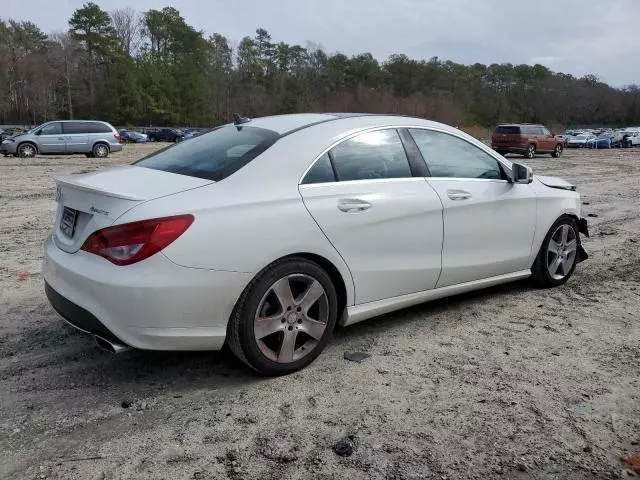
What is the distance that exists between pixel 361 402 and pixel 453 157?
2105 millimetres

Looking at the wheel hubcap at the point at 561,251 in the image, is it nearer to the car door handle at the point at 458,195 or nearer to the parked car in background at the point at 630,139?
the car door handle at the point at 458,195

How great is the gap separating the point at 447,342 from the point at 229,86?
10328 cm

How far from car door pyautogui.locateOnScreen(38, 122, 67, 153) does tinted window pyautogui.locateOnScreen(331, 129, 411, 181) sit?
2219 cm

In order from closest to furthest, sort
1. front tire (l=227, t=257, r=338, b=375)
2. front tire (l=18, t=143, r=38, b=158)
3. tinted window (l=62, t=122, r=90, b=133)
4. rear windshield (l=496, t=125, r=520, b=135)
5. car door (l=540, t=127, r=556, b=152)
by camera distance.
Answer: front tire (l=227, t=257, r=338, b=375)
front tire (l=18, t=143, r=38, b=158)
tinted window (l=62, t=122, r=90, b=133)
rear windshield (l=496, t=125, r=520, b=135)
car door (l=540, t=127, r=556, b=152)

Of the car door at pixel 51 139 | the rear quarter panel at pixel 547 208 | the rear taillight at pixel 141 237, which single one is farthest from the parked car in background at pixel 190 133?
the car door at pixel 51 139

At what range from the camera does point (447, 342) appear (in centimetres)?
401

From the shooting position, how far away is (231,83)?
102375 millimetres

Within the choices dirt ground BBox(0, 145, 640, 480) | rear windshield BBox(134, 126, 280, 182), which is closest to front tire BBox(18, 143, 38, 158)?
dirt ground BBox(0, 145, 640, 480)

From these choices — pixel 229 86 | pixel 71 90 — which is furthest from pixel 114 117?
pixel 229 86

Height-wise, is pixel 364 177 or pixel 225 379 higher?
pixel 364 177

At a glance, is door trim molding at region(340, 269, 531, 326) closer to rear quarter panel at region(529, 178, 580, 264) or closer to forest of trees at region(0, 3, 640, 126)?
rear quarter panel at region(529, 178, 580, 264)

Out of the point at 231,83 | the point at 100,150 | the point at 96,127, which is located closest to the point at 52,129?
the point at 96,127

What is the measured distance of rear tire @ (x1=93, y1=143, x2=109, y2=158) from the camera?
2366 centimetres

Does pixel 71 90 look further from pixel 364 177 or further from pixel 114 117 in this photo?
pixel 364 177
